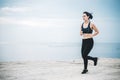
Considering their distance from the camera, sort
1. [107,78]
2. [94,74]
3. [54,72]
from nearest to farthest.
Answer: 1. [107,78]
2. [94,74]
3. [54,72]

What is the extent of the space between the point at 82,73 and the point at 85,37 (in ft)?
3.40

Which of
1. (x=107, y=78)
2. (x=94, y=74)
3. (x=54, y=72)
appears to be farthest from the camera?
(x=54, y=72)

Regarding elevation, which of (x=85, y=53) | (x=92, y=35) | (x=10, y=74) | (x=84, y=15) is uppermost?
(x=84, y=15)

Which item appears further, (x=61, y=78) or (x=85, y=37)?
(x=85, y=37)

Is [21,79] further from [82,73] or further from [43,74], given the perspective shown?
[82,73]

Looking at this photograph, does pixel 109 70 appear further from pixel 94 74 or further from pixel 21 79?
pixel 21 79

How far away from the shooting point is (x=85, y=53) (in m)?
7.96

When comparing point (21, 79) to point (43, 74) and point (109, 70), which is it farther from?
point (109, 70)

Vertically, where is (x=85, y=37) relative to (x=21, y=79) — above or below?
above

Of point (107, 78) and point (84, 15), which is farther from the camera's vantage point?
point (84, 15)

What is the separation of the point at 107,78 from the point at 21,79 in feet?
7.46

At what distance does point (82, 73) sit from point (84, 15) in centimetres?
166

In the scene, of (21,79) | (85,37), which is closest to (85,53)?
(85,37)

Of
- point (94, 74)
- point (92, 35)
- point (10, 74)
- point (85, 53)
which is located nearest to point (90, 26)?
point (92, 35)
